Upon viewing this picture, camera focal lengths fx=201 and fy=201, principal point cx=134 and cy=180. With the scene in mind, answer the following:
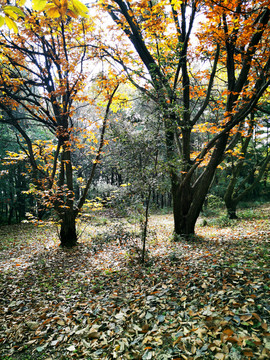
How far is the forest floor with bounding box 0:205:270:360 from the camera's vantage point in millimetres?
2268

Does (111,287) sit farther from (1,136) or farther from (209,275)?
(1,136)

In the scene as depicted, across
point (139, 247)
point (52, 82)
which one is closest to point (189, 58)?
point (52, 82)

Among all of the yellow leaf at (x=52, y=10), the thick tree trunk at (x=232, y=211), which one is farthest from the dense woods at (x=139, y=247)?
the thick tree trunk at (x=232, y=211)

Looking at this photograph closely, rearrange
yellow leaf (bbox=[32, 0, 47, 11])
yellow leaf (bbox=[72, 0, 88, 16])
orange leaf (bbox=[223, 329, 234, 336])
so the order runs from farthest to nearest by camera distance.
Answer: orange leaf (bbox=[223, 329, 234, 336]) < yellow leaf (bbox=[72, 0, 88, 16]) < yellow leaf (bbox=[32, 0, 47, 11])

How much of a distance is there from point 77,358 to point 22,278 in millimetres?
3202

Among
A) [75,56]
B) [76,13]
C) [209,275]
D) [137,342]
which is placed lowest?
[137,342]

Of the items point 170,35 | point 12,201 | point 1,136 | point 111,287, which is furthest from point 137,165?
point 12,201

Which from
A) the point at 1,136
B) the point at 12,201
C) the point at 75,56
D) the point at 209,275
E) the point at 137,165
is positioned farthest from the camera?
the point at 12,201

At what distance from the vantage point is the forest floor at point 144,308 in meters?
2.27

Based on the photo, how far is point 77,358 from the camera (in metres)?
2.41

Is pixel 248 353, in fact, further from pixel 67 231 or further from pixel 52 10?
pixel 67 231

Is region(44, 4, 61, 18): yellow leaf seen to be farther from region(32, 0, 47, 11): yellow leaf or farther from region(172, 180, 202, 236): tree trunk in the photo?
region(172, 180, 202, 236): tree trunk

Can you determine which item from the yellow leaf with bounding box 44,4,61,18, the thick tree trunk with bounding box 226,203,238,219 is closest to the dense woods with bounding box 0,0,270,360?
the yellow leaf with bounding box 44,4,61,18

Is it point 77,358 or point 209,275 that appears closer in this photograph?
point 77,358
